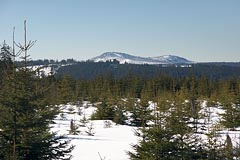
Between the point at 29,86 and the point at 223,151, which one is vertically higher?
the point at 29,86

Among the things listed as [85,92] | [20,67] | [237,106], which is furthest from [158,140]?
[85,92]

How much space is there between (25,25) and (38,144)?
3005 millimetres

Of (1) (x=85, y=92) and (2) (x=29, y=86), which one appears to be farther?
(1) (x=85, y=92)

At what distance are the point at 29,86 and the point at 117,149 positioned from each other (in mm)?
8838

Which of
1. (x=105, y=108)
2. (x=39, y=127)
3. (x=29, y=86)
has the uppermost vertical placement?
(x=29, y=86)

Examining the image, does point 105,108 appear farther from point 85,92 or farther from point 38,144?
point 38,144

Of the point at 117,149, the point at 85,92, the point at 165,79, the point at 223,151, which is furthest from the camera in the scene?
the point at 165,79

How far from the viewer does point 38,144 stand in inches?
369

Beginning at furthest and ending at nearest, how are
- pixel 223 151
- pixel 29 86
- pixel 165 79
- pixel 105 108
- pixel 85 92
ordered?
1. pixel 165 79
2. pixel 85 92
3. pixel 105 108
4. pixel 223 151
5. pixel 29 86

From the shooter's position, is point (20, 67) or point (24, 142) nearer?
point (24, 142)

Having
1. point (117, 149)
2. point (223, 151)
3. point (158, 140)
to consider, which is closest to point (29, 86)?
point (158, 140)

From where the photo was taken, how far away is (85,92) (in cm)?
5697

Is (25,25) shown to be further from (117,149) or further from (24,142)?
(117,149)

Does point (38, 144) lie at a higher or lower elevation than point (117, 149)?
higher
